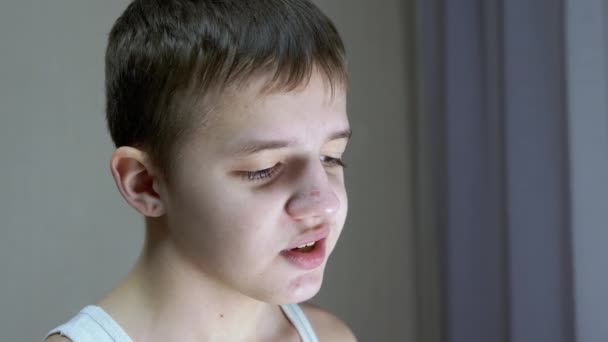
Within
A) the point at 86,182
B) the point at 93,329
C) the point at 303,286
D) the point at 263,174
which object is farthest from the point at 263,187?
the point at 86,182

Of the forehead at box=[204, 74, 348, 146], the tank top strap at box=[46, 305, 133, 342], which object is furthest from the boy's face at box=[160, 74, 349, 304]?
the tank top strap at box=[46, 305, 133, 342]

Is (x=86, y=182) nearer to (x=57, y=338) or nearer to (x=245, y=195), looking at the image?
(x=57, y=338)

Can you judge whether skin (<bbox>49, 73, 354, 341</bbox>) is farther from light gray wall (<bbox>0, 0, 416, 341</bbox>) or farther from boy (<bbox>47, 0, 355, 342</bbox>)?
light gray wall (<bbox>0, 0, 416, 341</bbox>)

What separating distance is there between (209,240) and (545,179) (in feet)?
1.98

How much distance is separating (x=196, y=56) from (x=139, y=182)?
18 centimetres

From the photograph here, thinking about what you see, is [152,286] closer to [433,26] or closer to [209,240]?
[209,240]

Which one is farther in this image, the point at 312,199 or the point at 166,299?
the point at 166,299

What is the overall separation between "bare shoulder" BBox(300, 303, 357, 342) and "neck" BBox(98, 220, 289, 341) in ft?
0.67

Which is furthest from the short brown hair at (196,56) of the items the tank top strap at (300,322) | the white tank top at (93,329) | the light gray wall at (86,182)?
the light gray wall at (86,182)

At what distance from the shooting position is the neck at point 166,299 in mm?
969

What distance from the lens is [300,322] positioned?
1130mm

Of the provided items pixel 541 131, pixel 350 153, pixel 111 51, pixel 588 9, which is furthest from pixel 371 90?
pixel 111 51

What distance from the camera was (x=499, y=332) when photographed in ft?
4.68

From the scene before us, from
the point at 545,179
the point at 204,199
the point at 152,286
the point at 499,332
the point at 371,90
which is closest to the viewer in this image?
the point at 204,199
